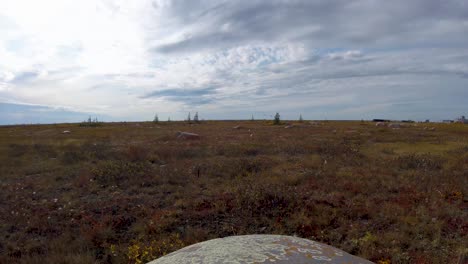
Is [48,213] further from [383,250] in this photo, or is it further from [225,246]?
[383,250]

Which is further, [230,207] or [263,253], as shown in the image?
[230,207]

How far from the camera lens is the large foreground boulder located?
9.99ft

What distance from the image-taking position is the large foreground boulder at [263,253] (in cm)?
304

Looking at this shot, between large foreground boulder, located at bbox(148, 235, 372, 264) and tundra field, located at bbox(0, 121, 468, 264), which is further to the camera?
tundra field, located at bbox(0, 121, 468, 264)

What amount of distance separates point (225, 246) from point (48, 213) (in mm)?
7282

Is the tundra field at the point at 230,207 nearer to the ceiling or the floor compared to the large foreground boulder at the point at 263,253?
nearer to the floor

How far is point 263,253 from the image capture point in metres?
3.18

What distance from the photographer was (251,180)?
1146 cm

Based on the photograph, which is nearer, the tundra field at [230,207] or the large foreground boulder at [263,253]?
the large foreground boulder at [263,253]

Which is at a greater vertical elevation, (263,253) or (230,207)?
(263,253)

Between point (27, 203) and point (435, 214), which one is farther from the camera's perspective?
point (27, 203)

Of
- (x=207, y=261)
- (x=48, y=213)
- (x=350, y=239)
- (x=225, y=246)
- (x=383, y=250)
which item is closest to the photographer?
(x=207, y=261)

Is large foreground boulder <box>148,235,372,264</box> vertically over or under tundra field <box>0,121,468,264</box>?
over

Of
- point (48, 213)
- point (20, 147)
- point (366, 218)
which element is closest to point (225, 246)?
point (366, 218)
